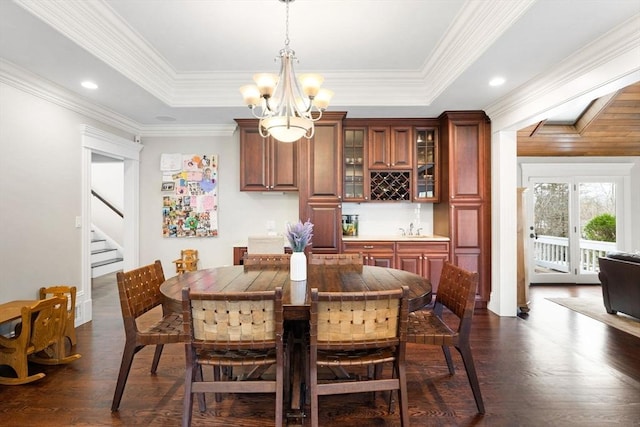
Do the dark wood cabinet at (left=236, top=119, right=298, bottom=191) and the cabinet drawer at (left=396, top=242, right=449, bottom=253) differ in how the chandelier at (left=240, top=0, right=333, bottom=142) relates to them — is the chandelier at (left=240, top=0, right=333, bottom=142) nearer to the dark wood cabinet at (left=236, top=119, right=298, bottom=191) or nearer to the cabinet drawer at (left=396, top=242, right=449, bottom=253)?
the dark wood cabinet at (left=236, top=119, right=298, bottom=191)

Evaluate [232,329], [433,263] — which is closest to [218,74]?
[232,329]

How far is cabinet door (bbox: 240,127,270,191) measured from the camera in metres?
4.57

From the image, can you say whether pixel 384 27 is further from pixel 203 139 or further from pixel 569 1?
pixel 203 139

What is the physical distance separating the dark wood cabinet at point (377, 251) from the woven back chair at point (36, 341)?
9.89ft

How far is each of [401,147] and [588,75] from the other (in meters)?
2.13

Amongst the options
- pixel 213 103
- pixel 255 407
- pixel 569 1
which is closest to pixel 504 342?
pixel 255 407

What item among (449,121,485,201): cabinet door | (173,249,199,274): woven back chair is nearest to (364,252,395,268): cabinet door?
(449,121,485,201): cabinet door

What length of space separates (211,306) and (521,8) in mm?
2655

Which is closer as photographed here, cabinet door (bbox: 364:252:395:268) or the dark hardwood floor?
the dark hardwood floor

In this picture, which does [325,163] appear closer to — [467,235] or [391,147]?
[391,147]

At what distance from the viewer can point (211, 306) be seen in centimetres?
170

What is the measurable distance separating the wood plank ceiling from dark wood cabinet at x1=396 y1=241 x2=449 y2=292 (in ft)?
8.83

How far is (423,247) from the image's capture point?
14.3 feet

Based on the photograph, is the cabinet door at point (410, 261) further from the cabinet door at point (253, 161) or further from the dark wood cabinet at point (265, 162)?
the cabinet door at point (253, 161)
